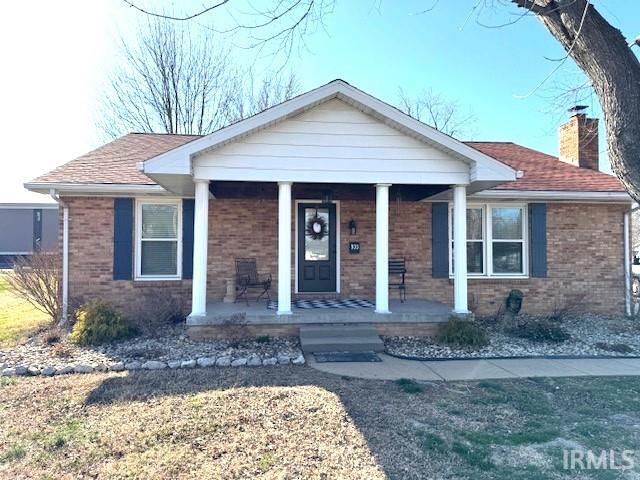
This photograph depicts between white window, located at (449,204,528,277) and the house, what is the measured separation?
0.03 meters

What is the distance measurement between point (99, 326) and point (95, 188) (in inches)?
115

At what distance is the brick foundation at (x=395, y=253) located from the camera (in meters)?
8.98

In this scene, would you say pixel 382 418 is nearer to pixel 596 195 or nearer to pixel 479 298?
pixel 479 298

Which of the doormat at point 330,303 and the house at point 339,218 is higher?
the house at point 339,218

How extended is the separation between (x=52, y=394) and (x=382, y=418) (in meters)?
3.99

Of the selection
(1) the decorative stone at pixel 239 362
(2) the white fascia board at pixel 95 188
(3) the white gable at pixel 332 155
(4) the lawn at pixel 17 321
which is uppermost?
(3) the white gable at pixel 332 155

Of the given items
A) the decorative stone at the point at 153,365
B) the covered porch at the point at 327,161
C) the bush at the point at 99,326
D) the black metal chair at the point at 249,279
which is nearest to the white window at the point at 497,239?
the covered porch at the point at 327,161

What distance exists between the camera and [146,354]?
22.2 feet

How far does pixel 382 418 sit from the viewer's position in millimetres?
4363

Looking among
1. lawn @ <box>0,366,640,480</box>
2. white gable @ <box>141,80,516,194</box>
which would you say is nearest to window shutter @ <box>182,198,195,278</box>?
white gable @ <box>141,80,516,194</box>

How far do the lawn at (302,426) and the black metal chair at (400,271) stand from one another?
404cm

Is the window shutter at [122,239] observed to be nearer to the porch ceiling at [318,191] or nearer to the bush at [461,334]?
the porch ceiling at [318,191]

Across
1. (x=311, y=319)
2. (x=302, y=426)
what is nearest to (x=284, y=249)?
(x=311, y=319)

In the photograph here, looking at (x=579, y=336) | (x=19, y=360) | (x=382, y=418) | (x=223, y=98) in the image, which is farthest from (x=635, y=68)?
(x=223, y=98)
